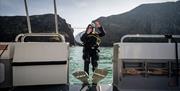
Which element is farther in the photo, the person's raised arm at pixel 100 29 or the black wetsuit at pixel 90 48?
the person's raised arm at pixel 100 29

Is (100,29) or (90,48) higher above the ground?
(100,29)

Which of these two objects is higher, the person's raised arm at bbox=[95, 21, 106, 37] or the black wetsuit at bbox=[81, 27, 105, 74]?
the person's raised arm at bbox=[95, 21, 106, 37]

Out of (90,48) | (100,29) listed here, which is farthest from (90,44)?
(100,29)

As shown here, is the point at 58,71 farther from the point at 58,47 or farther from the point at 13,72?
the point at 13,72

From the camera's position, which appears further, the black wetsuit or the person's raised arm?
the person's raised arm

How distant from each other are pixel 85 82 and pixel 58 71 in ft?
2.56

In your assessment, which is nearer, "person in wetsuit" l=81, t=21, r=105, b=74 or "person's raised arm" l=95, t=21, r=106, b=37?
"person in wetsuit" l=81, t=21, r=105, b=74

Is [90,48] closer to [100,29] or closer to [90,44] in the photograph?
[90,44]

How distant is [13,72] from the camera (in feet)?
21.0

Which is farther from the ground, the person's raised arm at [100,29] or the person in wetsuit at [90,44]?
the person's raised arm at [100,29]

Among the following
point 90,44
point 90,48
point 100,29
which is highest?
point 100,29

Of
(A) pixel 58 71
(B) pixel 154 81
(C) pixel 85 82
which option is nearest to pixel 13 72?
(A) pixel 58 71

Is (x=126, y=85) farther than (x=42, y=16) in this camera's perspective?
No

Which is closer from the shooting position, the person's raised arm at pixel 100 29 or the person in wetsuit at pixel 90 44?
the person in wetsuit at pixel 90 44
